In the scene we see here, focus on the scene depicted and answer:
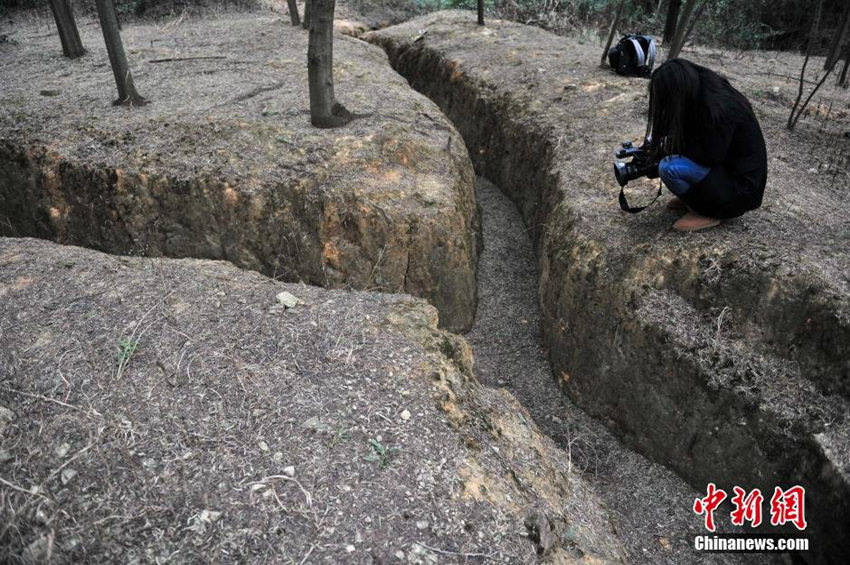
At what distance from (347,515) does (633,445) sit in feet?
8.55

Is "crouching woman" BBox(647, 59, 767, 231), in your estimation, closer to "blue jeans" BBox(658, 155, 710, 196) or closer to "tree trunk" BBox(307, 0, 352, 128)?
"blue jeans" BBox(658, 155, 710, 196)

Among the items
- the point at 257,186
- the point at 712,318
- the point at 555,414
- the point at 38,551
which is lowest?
the point at 555,414

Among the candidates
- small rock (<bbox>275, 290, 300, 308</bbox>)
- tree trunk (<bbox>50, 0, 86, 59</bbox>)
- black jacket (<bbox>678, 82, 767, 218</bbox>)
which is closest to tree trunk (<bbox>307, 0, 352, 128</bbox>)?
small rock (<bbox>275, 290, 300, 308</bbox>)

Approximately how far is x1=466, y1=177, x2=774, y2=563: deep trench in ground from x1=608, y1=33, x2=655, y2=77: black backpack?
8.95 ft

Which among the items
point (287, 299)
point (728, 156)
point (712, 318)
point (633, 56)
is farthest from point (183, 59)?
point (712, 318)

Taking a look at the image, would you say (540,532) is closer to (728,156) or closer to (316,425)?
(316,425)

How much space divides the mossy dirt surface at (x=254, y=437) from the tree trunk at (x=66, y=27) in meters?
6.73

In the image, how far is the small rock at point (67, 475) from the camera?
79.1 inches

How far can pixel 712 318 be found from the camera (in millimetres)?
3461

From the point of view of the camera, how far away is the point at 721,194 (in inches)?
137

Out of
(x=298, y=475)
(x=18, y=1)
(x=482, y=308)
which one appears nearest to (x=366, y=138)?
(x=482, y=308)

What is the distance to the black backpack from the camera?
708 cm

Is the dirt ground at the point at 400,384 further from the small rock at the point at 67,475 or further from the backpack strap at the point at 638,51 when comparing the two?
the backpack strap at the point at 638,51

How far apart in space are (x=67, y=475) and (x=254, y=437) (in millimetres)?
703
